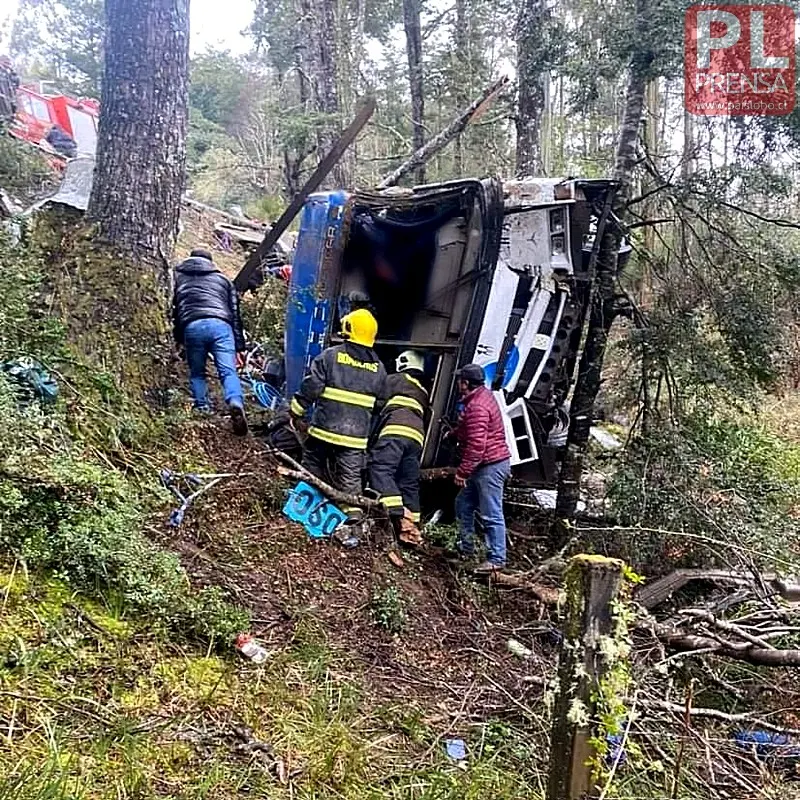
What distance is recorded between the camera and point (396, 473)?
5.70 meters

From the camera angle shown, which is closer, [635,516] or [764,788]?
[764,788]

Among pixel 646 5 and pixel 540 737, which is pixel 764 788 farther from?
pixel 646 5

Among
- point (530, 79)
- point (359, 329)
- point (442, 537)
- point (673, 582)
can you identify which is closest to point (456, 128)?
point (530, 79)

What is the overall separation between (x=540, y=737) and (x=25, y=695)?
7.09 feet

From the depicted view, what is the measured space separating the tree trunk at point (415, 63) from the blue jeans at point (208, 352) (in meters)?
9.61

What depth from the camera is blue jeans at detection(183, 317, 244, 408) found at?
5852 mm

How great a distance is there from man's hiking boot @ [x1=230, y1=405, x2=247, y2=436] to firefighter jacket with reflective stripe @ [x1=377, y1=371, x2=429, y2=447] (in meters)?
1.04

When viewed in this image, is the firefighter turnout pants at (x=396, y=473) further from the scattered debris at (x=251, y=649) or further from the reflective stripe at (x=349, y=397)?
the scattered debris at (x=251, y=649)

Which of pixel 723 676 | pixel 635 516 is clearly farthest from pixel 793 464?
pixel 723 676

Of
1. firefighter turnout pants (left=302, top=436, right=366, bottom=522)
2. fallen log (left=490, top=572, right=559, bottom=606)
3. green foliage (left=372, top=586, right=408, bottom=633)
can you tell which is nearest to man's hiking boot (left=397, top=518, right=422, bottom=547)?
firefighter turnout pants (left=302, top=436, right=366, bottom=522)

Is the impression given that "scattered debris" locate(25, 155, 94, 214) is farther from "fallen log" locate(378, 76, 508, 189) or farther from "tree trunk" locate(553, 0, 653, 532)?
A: "tree trunk" locate(553, 0, 653, 532)

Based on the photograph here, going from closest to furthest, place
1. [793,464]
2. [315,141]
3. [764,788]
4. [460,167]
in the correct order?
[764,788], [793,464], [315,141], [460,167]

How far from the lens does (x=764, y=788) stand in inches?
116

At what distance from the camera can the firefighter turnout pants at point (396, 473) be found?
5.46 m
